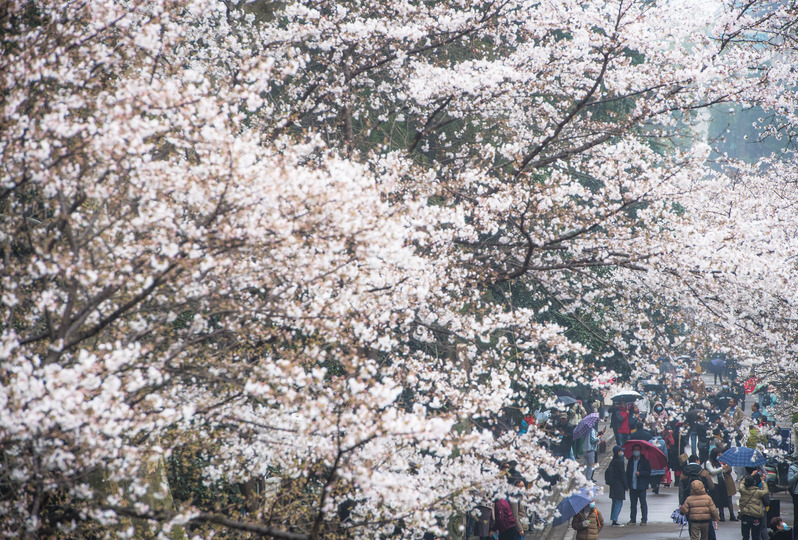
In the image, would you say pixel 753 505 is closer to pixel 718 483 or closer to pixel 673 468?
pixel 718 483

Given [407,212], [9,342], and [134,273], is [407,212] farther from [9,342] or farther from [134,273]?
[9,342]

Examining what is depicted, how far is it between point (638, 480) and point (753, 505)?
8.64 ft

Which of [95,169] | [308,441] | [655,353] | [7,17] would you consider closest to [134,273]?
[95,169]

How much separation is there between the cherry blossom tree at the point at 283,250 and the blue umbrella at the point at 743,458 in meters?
3.30

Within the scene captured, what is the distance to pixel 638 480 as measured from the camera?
556 inches

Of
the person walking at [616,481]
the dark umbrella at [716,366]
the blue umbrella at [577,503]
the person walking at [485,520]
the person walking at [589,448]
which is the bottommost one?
the person walking at [485,520]

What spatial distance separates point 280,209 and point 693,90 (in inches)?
285

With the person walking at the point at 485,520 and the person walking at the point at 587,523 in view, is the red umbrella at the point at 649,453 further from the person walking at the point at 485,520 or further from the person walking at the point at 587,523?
the person walking at the point at 485,520

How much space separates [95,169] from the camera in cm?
497

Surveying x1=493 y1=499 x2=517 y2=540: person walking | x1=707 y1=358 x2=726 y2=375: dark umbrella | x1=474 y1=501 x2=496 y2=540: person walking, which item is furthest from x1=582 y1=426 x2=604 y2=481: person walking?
x1=707 y1=358 x2=726 y2=375: dark umbrella

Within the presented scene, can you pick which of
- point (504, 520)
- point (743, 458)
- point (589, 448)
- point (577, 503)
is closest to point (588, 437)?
point (589, 448)

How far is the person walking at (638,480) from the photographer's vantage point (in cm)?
1401

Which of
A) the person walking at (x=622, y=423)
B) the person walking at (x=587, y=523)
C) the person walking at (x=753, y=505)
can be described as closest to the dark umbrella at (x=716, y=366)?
the person walking at (x=622, y=423)

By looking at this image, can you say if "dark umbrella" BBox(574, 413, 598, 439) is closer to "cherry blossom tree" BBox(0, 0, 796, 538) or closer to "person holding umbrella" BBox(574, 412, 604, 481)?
"person holding umbrella" BBox(574, 412, 604, 481)
